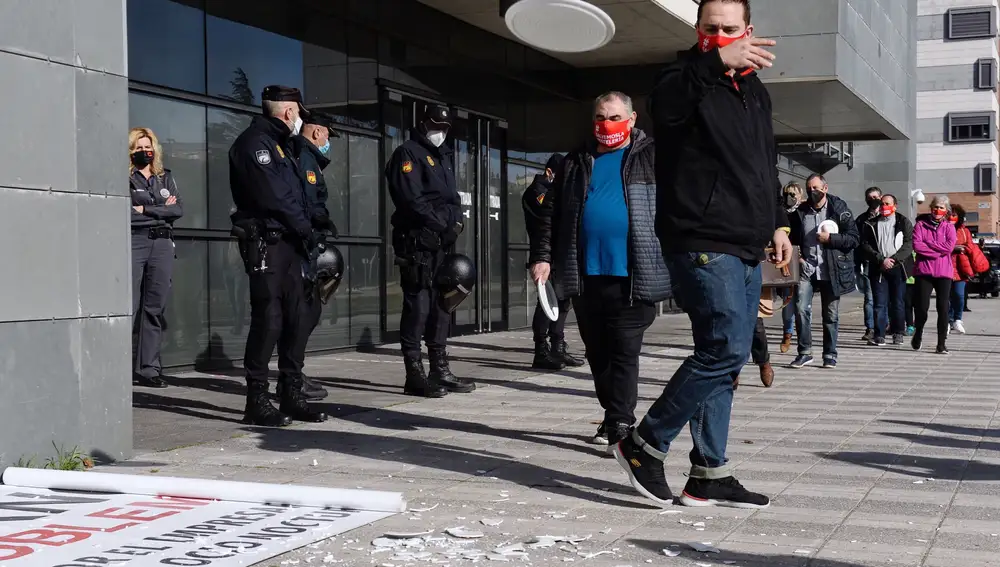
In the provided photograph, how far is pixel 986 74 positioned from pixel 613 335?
224ft

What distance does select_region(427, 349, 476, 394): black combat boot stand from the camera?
31.6ft

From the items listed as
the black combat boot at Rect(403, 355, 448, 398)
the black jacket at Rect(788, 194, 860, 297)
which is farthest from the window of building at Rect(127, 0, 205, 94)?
the black jacket at Rect(788, 194, 860, 297)

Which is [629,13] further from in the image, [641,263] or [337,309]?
[641,263]

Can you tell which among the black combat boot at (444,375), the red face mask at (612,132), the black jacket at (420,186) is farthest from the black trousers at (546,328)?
the red face mask at (612,132)

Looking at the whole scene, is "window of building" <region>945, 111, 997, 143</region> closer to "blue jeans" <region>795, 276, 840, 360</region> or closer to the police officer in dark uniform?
"blue jeans" <region>795, 276, 840, 360</region>

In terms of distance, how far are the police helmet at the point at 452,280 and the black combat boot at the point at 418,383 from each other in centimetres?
47

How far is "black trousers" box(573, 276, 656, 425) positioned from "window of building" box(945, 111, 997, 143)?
67.5 meters

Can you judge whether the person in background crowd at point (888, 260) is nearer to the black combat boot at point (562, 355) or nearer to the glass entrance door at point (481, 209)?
the glass entrance door at point (481, 209)

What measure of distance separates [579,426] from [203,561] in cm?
379

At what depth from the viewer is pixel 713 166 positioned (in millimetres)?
5047

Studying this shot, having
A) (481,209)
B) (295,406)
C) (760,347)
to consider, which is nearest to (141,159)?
(295,406)

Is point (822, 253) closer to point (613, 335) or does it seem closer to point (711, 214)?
point (613, 335)

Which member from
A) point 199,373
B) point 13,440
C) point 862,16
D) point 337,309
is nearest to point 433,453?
point 13,440

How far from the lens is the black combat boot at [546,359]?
1164 cm
